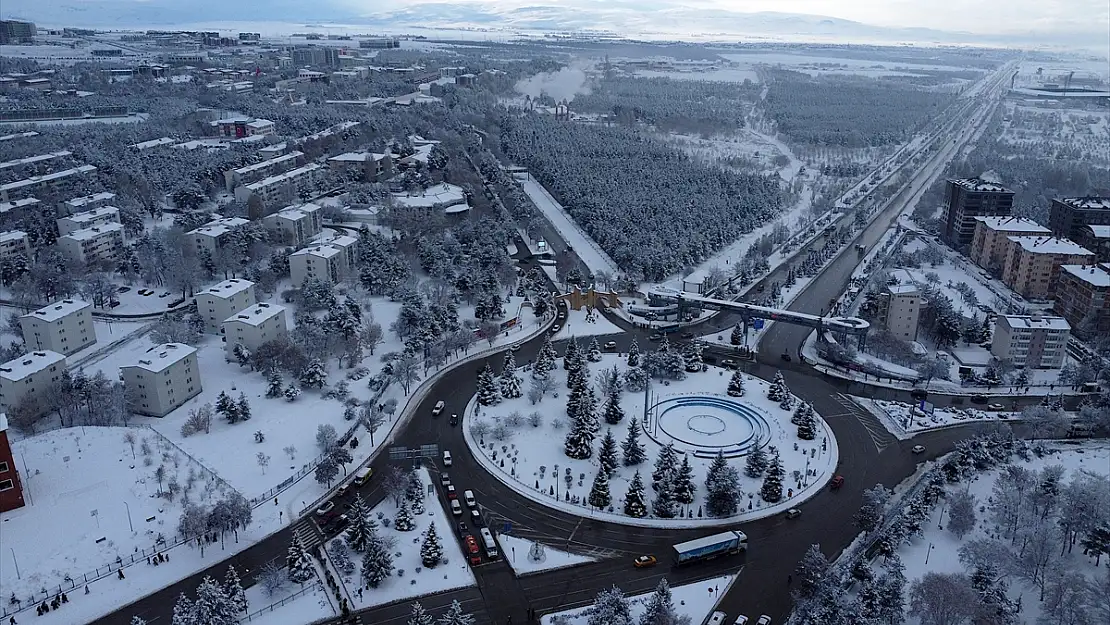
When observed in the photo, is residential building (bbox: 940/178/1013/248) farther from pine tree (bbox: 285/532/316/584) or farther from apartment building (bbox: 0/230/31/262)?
apartment building (bbox: 0/230/31/262)

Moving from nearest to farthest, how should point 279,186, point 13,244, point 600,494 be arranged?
1. point 600,494
2. point 13,244
3. point 279,186

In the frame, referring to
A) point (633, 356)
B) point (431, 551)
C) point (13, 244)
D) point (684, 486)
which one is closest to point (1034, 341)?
point (633, 356)

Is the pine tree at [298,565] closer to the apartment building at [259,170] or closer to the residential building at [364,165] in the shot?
the apartment building at [259,170]

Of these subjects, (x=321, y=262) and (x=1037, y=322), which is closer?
(x=1037, y=322)

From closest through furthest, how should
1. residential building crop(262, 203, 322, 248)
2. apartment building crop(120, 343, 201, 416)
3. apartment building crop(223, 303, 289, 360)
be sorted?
apartment building crop(120, 343, 201, 416) < apartment building crop(223, 303, 289, 360) < residential building crop(262, 203, 322, 248)

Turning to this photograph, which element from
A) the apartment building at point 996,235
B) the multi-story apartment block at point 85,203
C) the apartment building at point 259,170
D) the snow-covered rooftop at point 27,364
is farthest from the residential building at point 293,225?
the apartment building at point 996,235

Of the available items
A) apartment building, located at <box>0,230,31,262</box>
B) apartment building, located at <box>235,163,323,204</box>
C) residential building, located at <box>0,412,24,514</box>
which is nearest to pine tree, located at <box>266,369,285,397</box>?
residential building, located at <box>0,412,24,514</box>

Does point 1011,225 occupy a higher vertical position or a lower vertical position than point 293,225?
higher

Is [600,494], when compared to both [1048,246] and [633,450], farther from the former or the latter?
[1048,246]
